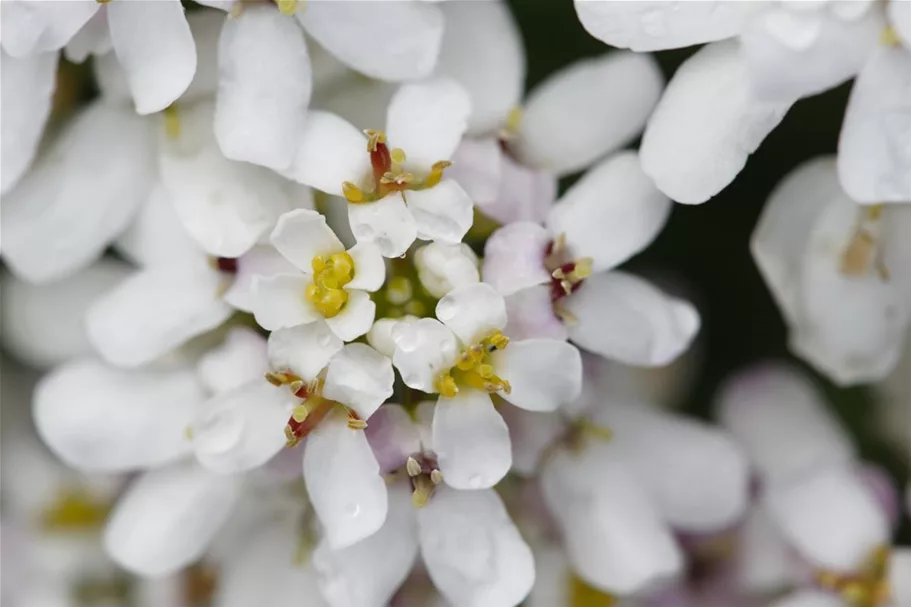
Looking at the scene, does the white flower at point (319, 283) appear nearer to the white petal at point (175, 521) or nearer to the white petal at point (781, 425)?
the white petal at point (175, 521)

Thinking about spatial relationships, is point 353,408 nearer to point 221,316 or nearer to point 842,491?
point 221,316

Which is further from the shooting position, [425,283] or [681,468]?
[681,468]

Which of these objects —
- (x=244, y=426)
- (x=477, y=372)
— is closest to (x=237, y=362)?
(x=244, y=426)

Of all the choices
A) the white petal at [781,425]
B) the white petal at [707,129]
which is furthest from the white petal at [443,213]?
the white petal at [781,425]

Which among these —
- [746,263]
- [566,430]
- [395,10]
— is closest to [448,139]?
[395,10]

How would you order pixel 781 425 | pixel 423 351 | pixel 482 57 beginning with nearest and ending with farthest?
pixel 423 351
pixel 482 57
pixel 781 425

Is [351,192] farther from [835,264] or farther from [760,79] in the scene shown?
[835,264]
